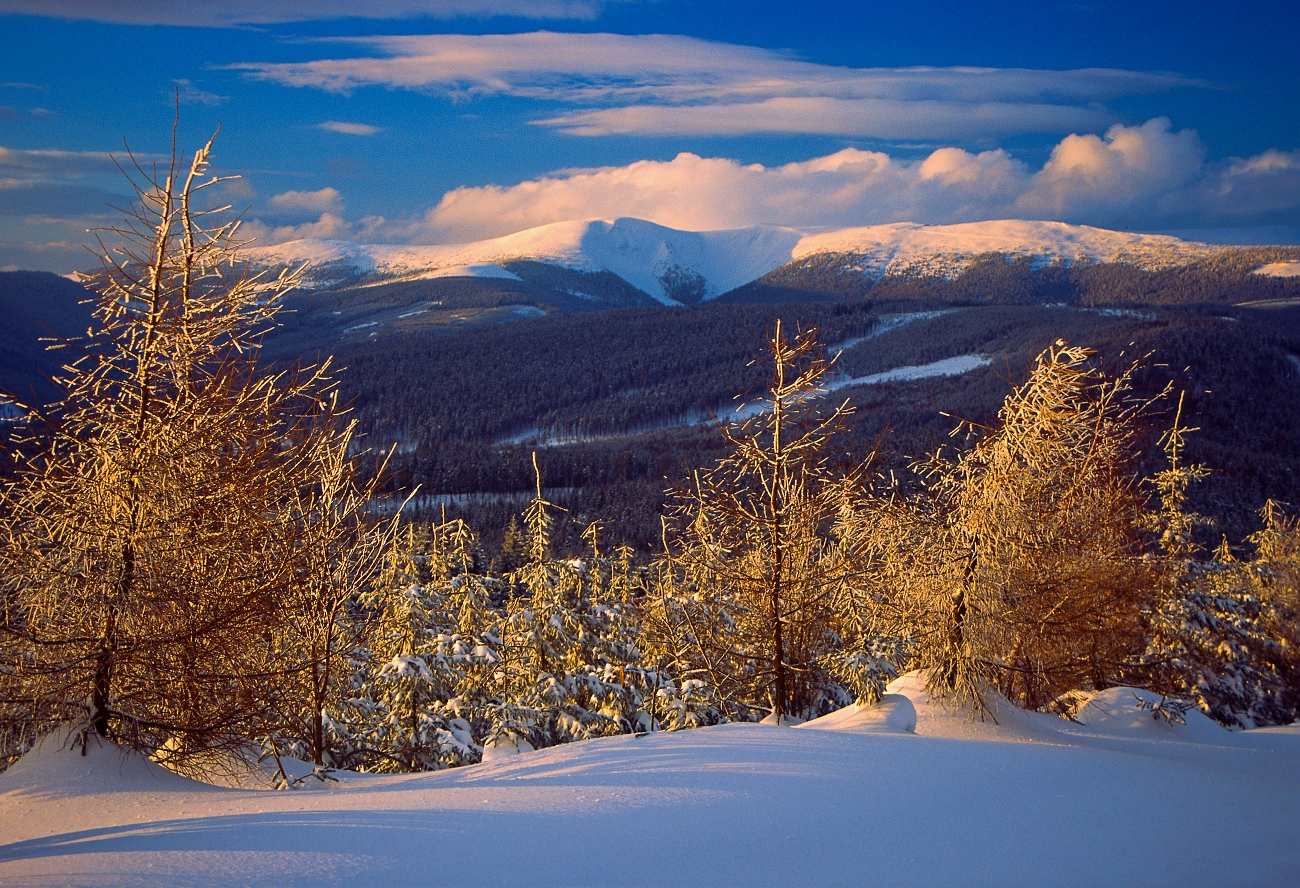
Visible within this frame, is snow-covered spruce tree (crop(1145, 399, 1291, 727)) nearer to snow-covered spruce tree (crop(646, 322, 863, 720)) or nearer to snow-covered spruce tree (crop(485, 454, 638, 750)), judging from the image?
snow-covered spruce tree (crop(646, 322, 863, 720))

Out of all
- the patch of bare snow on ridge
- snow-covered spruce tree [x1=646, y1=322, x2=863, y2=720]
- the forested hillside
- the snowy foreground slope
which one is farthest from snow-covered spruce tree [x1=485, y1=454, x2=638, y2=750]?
the patch of bare snow on ridge

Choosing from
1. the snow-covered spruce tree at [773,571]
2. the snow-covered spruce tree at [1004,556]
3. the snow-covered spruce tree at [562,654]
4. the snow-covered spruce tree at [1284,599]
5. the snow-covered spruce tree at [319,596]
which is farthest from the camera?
the snow-covered spruce tree at [1284,599]

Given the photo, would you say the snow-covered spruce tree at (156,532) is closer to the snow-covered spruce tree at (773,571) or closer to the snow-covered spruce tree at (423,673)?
the snow-covered spruce tree at (423,673)

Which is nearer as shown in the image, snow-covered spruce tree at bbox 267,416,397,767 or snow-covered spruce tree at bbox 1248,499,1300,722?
snow-covered spruce tree at bbox 267,416,397,767

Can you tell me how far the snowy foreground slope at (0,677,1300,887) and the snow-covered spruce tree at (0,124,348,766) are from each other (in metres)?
0.56

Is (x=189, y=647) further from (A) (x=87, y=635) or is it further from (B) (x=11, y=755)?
(B) (x=11, y=755)

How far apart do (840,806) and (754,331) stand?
561 feet

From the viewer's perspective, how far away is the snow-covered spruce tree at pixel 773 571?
368 inches

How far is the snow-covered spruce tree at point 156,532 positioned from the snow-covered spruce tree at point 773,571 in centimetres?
493

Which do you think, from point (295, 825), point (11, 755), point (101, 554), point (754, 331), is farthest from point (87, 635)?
point (754, 331)

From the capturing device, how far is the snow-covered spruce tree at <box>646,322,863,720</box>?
935cm

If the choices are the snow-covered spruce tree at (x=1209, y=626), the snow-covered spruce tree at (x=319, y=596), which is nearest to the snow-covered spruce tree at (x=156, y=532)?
the snow-covered spruce tree at (x=319, y=596)

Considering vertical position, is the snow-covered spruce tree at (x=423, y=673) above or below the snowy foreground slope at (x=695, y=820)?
below

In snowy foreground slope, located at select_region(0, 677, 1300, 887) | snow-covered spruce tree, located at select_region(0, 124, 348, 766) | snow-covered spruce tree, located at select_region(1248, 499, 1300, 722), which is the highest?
snow-covered spruce tree, located at select_region(0, 124, 348, 766)
